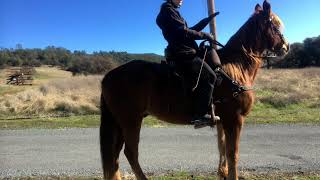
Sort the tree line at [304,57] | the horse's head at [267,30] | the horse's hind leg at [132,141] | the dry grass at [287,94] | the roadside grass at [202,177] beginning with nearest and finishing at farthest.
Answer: the horse's hind leg at [132,141], the horse's head at [267,30], the roadside grass at [202,177], the dry grass at [287,94], the tree line at [304,57]

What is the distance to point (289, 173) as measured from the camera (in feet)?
23.4

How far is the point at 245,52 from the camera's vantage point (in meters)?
6.08

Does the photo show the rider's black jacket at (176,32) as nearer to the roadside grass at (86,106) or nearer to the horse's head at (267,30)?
the horse's head at (267,30)

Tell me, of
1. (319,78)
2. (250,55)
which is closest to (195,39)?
(250,55)

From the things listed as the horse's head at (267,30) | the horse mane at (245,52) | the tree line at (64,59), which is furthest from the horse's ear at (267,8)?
the tree line at (64,59)

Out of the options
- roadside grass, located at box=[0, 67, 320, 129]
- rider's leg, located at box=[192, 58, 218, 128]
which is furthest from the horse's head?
roadside grass, located at box=[0, 67, 320, 129]

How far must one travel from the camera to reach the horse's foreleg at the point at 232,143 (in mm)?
5691

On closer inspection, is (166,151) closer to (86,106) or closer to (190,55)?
(190,55)

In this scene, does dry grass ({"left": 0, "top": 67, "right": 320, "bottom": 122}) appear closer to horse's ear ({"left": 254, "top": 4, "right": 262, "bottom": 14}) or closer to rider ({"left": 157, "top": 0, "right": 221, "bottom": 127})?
horse's ear ({"left": 254, "top": 4, "right": 262, "bottom": 14})

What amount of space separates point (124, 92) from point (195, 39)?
4.27ft

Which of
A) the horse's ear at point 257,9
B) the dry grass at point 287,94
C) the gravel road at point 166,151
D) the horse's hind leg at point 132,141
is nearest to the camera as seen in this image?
the horse's hind leg at point 132,141

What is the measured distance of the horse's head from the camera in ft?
19.8

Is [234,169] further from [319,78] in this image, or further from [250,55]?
[319,78]

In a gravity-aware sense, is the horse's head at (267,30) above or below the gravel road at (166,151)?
above
